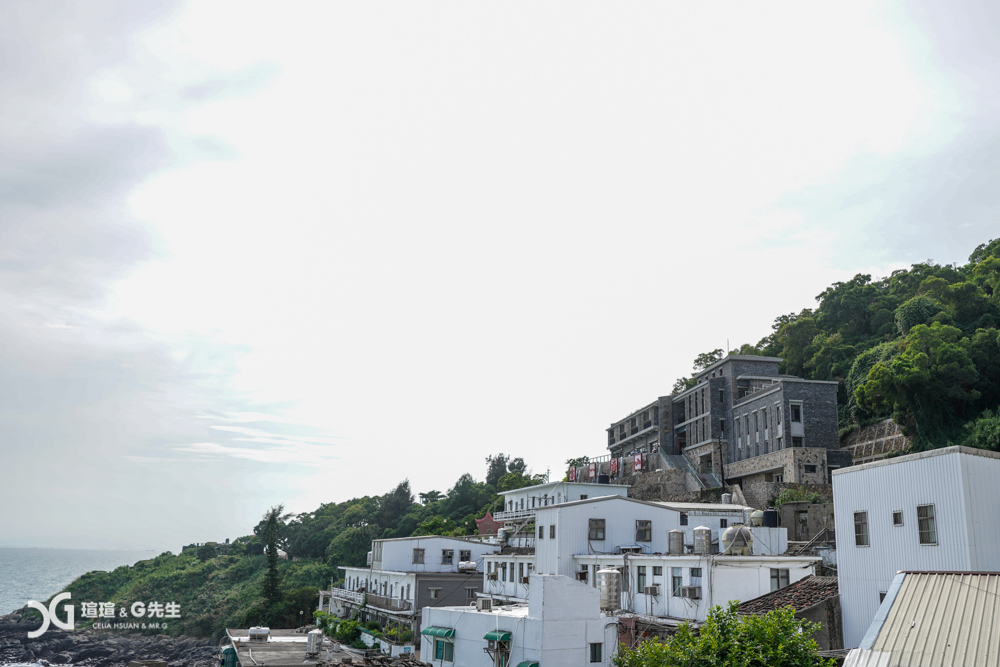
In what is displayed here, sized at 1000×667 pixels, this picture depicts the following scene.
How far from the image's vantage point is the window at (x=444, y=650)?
29547 mm

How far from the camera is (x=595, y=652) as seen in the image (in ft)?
90.0

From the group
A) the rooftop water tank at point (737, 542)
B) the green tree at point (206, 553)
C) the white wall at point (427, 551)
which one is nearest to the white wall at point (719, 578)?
the rooftop water tank at point (737, 542)

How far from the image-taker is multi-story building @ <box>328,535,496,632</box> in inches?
1986

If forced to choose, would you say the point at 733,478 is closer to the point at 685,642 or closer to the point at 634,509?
the point at 634,509

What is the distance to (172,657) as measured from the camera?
78062mm

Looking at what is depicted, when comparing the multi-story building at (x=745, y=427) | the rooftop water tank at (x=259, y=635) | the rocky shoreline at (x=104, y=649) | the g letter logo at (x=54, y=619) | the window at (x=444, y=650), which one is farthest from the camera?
the g letter logo at (x=54, y=619)

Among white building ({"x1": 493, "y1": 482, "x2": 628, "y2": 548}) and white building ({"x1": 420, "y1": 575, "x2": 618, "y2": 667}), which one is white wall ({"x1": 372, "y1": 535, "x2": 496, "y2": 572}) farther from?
white building ({"x1": 420, "y1": 575, "x2": 618, "y2": 667})

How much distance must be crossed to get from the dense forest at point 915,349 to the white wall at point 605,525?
63.2ft

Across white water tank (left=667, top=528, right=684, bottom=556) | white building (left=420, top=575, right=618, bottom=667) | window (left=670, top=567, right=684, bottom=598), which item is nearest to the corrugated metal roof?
white building (left=420, top=575, right=618, bottom=667)

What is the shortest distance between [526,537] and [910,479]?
94.8ft

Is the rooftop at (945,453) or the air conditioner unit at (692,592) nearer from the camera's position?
the rooftop at (945,453)

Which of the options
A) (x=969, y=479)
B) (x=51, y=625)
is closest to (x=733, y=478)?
(x=969, y=479)

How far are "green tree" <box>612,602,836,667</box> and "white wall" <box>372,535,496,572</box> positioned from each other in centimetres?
4101

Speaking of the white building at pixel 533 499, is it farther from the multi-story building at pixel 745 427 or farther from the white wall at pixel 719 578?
the white wall at pixel 719 578
